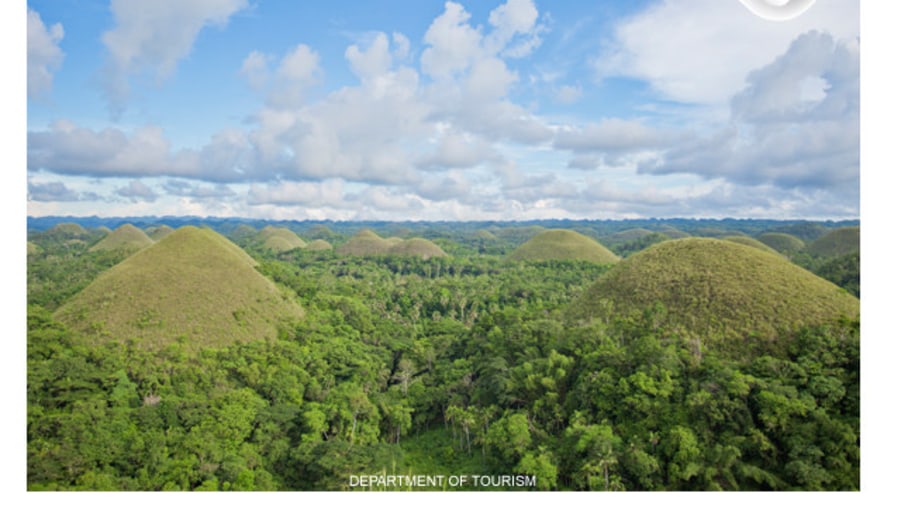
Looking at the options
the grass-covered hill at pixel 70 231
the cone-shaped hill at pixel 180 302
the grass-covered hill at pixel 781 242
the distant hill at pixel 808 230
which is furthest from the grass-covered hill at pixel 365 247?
the distant hill at pixel 808 230


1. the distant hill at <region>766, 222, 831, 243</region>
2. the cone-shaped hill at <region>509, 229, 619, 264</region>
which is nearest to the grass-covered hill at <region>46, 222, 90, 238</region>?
the cone-shaped hill at <region>509, 229, 619, 264</region>

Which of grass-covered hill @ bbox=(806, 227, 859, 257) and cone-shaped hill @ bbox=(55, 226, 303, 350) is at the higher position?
grass-covered hill @ bbox=(806, 227, 859, 257)

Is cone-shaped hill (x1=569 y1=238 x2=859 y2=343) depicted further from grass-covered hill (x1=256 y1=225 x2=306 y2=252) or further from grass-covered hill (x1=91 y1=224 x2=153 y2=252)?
grass-covered hill (x1=256 y1=225 x2=306 y2=252)

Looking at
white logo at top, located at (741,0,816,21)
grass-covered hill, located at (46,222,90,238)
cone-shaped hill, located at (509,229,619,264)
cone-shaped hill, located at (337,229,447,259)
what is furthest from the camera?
cone-shaped hill, located at (337,229,447,259)

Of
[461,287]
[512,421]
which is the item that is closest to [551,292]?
[461,287]

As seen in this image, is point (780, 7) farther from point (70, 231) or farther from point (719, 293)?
point (70, 231)

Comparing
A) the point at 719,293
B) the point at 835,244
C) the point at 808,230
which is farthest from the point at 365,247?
the point at 808,230
